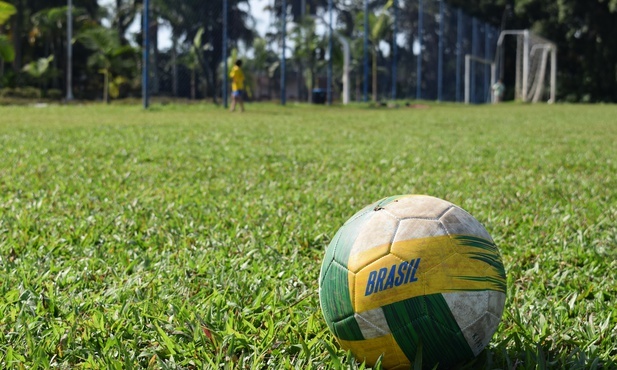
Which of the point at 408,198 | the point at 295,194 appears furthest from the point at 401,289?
the point at 295,194

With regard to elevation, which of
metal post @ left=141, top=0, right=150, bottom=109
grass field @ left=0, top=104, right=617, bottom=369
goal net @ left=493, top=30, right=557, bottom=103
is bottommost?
grass field @ left=0, top=104, right=617, bottom=369

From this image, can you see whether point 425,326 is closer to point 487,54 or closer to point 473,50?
point 473,50

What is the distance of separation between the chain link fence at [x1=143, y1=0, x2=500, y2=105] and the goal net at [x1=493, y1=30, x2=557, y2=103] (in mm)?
1942

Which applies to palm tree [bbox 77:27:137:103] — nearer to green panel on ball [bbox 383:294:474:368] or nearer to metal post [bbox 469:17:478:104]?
metal post [bbox 469:17:478:104]

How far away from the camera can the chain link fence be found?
23031 mm

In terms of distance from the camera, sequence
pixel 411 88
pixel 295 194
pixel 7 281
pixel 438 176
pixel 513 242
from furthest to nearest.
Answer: pixel 411 88
pixel 438 176
pixel 295 194
pixel 513 242
pixel 7 281

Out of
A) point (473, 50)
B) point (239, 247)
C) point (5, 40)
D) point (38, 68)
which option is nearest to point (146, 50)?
point (5, 40)

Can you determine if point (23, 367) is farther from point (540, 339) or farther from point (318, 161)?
point (318, 161)

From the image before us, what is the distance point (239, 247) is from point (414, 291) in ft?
6.22

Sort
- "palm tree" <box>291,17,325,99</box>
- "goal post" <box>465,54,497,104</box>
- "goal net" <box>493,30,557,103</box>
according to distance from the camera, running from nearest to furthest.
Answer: "palm tree" <box>291,17,325,99</box> → "goal net" <box>493,30,557,103</box> → "goal post" <box>465,54,497,104</box>

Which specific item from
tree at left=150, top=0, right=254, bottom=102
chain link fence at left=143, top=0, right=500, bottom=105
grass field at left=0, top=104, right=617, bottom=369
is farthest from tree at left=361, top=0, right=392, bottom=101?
grass field at left=0, top=104, right=617, bottom=369

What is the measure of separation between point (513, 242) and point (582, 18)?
46617 millimetres

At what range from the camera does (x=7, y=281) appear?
3.03m

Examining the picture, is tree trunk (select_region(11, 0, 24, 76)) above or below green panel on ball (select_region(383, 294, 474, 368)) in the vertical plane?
above
